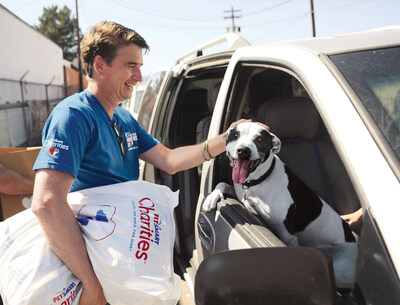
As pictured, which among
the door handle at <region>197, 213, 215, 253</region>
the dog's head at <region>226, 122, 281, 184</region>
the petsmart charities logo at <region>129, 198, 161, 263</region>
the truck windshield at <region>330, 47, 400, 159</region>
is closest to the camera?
the truck windshield at <region>330, 47, 400, 159</region>

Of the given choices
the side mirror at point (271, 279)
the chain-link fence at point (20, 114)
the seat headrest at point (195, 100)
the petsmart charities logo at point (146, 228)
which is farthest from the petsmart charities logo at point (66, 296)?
the chain-link fence at point (20, 114)

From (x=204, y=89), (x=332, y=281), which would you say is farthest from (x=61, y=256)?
(x=204, y=89)

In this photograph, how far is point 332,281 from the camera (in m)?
0.99

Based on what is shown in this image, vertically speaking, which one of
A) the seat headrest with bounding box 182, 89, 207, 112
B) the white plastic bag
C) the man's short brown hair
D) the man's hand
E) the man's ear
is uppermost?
the man's short brown hair

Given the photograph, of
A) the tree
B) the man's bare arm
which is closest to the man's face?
the man's bare arm

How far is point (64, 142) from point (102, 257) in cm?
53

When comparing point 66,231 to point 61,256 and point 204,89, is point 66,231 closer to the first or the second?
point 61,256

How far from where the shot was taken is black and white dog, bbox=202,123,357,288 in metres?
2.25

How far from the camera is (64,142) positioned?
65.9 inches

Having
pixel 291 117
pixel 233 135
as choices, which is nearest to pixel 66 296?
pixel 233 135

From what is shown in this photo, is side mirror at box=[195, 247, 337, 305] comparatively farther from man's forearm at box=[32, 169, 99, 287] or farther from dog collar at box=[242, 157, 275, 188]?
dog collar at box=[242, 157, 275, 188]

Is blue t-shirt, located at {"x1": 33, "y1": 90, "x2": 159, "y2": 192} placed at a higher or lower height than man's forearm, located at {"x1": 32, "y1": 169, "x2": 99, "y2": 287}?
higher

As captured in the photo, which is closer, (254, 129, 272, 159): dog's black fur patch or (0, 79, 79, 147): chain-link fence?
(254, 129, 272, 159): dog's black fur patch

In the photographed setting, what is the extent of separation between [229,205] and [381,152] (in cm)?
117
